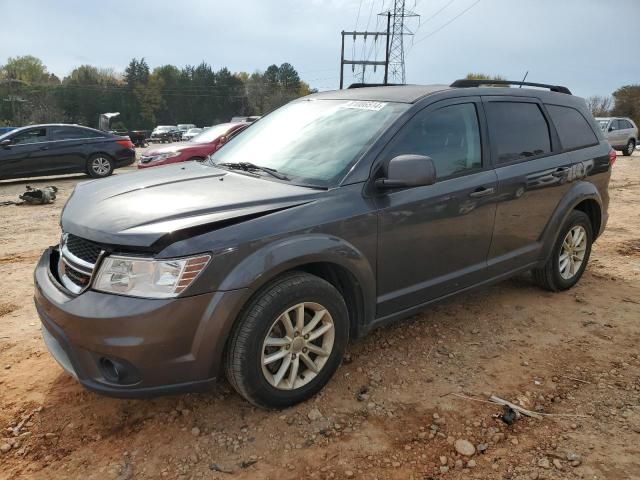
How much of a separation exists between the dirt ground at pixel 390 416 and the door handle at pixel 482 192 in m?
1.05

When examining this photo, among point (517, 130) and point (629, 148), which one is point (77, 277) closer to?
point (517, 130)

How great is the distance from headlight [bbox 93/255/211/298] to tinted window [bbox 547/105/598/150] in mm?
3357

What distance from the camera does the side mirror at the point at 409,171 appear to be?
8.99 feet

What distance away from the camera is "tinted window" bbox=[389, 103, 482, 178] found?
10.2 feet

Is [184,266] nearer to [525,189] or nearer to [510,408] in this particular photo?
[510,408]

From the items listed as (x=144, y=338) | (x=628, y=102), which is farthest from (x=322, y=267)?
(x=628, y=102)

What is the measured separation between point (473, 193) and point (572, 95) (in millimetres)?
2029

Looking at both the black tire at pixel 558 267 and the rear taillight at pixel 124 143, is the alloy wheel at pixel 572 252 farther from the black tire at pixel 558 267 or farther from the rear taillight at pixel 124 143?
the rear taillight at pixel 124 143

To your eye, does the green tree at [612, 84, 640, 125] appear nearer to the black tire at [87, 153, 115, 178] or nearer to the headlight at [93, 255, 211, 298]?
the black tire at [87, 153, 115, 178]

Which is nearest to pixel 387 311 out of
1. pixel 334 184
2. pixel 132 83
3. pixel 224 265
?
pixel 334 184

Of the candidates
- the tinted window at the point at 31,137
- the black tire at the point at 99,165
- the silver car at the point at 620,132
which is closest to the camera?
the tinted window at the point at 31,137

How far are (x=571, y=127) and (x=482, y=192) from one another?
1570 millimetres

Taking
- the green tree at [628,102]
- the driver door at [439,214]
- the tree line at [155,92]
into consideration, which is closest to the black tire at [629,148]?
the driver door at [439,214]

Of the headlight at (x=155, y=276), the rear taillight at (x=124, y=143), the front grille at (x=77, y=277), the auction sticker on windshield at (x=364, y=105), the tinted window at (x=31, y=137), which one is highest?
the auction sticker on windshield at (x=364, y=105)
